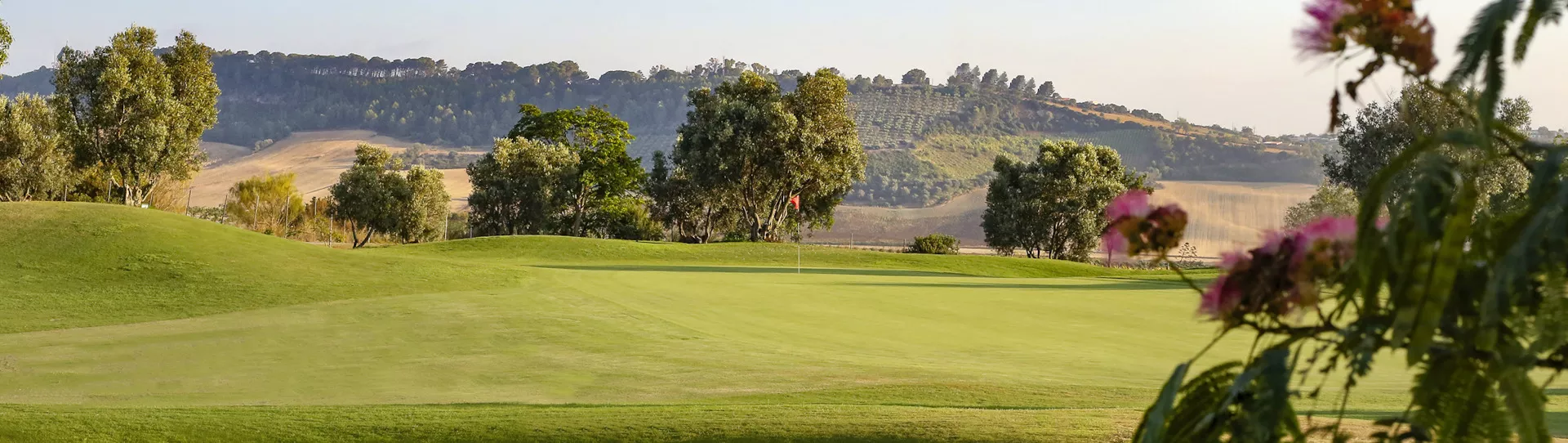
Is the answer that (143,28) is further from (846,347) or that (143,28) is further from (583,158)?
Result: (846,347)

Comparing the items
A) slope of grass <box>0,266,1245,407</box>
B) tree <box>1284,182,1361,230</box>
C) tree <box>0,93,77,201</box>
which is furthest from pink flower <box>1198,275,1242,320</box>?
tree <box>1284,182,1361,230</box>

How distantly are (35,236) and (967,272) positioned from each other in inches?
849

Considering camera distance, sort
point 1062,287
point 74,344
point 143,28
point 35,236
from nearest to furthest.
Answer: point 74,344
point 35,236
point 1062,287
point 143,28

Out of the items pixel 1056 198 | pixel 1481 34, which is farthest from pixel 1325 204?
pixel 1481 34

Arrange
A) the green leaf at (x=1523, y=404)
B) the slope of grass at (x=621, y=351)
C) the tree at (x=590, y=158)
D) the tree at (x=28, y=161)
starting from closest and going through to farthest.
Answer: the green leaf at (x=1523, y=404), the slope of grass at (x=621, y=351), the tree at (x=28, y=161), the tree at (x=590, y=158)

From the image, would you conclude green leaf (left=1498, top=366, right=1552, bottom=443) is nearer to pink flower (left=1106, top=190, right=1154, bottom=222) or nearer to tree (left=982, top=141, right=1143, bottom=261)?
pink flower (left=1106, top=190, right=1154, bottom=222)

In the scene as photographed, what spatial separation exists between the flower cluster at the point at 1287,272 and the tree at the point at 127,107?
44.8 metres

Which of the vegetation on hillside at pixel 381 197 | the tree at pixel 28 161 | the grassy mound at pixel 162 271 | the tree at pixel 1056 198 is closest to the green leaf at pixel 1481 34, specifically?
the grassy mound at pixel 162 271

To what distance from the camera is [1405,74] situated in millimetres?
2500

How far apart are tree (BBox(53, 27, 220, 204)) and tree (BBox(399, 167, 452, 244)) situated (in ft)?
49.1

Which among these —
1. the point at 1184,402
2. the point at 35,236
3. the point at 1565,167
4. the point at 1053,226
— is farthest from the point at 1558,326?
the point at 1053,226

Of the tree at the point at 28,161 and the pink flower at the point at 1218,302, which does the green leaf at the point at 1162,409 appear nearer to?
the pink flower at the point at 1218,302

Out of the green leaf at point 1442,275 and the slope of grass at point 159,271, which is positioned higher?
the green leaf at point 1442,275

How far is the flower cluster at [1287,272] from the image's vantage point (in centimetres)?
259
